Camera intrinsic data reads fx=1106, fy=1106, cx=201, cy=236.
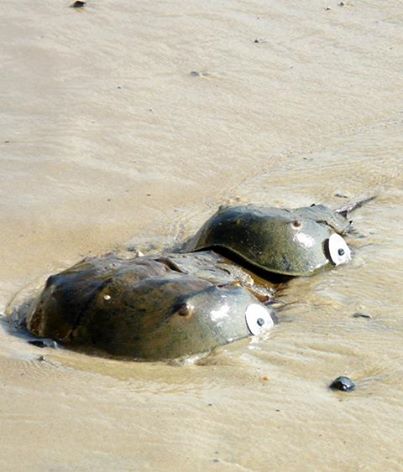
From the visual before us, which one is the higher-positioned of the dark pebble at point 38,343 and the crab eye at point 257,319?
the crab eye at point 257,319

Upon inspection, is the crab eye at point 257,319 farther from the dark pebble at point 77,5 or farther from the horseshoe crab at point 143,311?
the dark pebble at point 77,5

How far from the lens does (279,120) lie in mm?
6445

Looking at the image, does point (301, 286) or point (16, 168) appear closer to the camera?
point (301, 286)

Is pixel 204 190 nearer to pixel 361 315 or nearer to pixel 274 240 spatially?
pixel 274 240

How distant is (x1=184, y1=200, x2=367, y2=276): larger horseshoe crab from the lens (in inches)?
187

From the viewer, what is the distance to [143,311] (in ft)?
12.9

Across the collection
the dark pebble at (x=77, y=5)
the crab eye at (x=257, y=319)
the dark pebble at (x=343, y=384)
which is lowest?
the crab eye at (x=257, y=319)

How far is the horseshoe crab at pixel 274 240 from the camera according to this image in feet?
15.6

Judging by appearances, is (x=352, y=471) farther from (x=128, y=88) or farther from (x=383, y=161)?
(x=128, y=88)

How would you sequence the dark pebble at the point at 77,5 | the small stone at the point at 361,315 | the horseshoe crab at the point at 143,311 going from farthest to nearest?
the dark pebble at the point at 77,5, the small stone at the point at 361,315, the horseshoe crab at the point at 143,311

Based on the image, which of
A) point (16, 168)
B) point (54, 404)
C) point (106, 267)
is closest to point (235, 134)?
point (16, 168)

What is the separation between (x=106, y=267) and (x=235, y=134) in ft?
7.37

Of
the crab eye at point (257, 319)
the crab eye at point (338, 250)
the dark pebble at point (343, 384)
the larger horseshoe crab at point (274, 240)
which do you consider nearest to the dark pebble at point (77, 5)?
the larger horseshoe crab at point (274, 240)

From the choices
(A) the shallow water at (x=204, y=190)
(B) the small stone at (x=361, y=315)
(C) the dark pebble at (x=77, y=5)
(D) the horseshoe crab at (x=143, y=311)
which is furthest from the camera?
(C) the dark pebble at (x=77, y=5)
